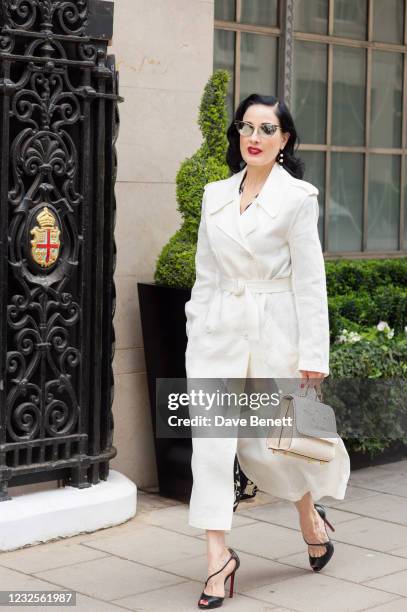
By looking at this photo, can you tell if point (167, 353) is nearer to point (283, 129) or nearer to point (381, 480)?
point (381, 480)

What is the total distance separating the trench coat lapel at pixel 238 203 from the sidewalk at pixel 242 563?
1539 millimetres

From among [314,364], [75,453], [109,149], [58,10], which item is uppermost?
[58,10]

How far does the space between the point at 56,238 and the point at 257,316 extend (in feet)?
4.61

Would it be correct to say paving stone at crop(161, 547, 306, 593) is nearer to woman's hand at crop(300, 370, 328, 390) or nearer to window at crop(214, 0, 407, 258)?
woman's hand at crop(300, 370, 328, 390)

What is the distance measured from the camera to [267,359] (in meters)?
5.31

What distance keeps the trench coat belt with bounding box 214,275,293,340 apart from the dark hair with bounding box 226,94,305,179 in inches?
21.4

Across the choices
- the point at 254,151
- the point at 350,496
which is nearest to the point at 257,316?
the point at 254,151

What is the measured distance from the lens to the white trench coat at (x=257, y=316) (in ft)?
17.2

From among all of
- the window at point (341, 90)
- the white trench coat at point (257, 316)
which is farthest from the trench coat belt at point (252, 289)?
the window at point (341, 90)

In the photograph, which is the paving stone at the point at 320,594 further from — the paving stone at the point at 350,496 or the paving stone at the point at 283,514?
the paving stone at the point at 350,496

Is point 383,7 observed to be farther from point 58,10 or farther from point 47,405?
point 47,405

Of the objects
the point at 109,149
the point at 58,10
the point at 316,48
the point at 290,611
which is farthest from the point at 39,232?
the point at 316,48

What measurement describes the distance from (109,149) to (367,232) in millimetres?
3422

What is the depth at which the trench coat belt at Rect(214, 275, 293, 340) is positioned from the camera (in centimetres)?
530
